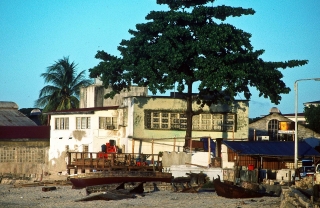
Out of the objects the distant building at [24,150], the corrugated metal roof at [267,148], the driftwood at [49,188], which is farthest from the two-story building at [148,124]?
the driftwood at [49,188]

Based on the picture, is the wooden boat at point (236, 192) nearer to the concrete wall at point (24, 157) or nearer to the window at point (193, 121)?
the window at point (193, 121)

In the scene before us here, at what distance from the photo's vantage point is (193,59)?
2008 inches

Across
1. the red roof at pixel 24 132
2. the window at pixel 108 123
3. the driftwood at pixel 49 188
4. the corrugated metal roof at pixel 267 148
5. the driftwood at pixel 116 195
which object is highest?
the window at pixel 108 123

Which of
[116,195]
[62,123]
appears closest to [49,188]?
[116,195]

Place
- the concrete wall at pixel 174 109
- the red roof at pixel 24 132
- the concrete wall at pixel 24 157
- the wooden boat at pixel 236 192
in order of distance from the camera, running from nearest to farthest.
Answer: the wooden boat at pixel 236 192
the concrete wall at pixel 174 109
the concrete wall at pixel 24 157
the red roof at pixel 24 132

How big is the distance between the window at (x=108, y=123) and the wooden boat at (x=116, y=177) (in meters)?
13.1

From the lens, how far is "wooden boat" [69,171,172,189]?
145 ft

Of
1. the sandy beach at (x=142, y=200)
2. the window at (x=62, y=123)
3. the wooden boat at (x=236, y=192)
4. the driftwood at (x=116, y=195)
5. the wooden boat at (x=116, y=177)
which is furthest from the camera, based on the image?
the window at (x=62, y=123)

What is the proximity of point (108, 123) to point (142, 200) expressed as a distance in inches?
885

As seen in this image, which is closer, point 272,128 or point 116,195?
point 116,195

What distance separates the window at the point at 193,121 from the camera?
55.8m

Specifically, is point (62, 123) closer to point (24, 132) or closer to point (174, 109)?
point (24, 132)

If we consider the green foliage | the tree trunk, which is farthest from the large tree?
the green foliage

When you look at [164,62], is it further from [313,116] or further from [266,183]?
[313,116]
